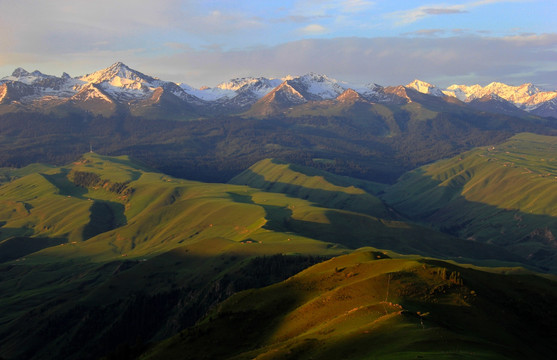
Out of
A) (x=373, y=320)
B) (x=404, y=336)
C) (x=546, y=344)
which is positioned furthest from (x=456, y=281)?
(x=404, y=336)

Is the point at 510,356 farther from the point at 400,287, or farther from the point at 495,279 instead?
the point at 495,279

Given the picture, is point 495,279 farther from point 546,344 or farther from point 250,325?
point 250,325

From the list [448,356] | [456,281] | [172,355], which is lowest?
[172,355]

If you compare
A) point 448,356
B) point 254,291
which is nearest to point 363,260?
point 254,291

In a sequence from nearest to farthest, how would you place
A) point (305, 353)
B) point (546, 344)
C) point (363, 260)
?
point (305, 353) < point (546, 344) < point (363, 260)

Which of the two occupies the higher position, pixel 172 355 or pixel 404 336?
pixel 404 336

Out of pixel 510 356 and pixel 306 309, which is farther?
pixel 306 309

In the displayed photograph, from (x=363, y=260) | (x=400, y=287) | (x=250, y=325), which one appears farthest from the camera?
(x=363, y=260)
